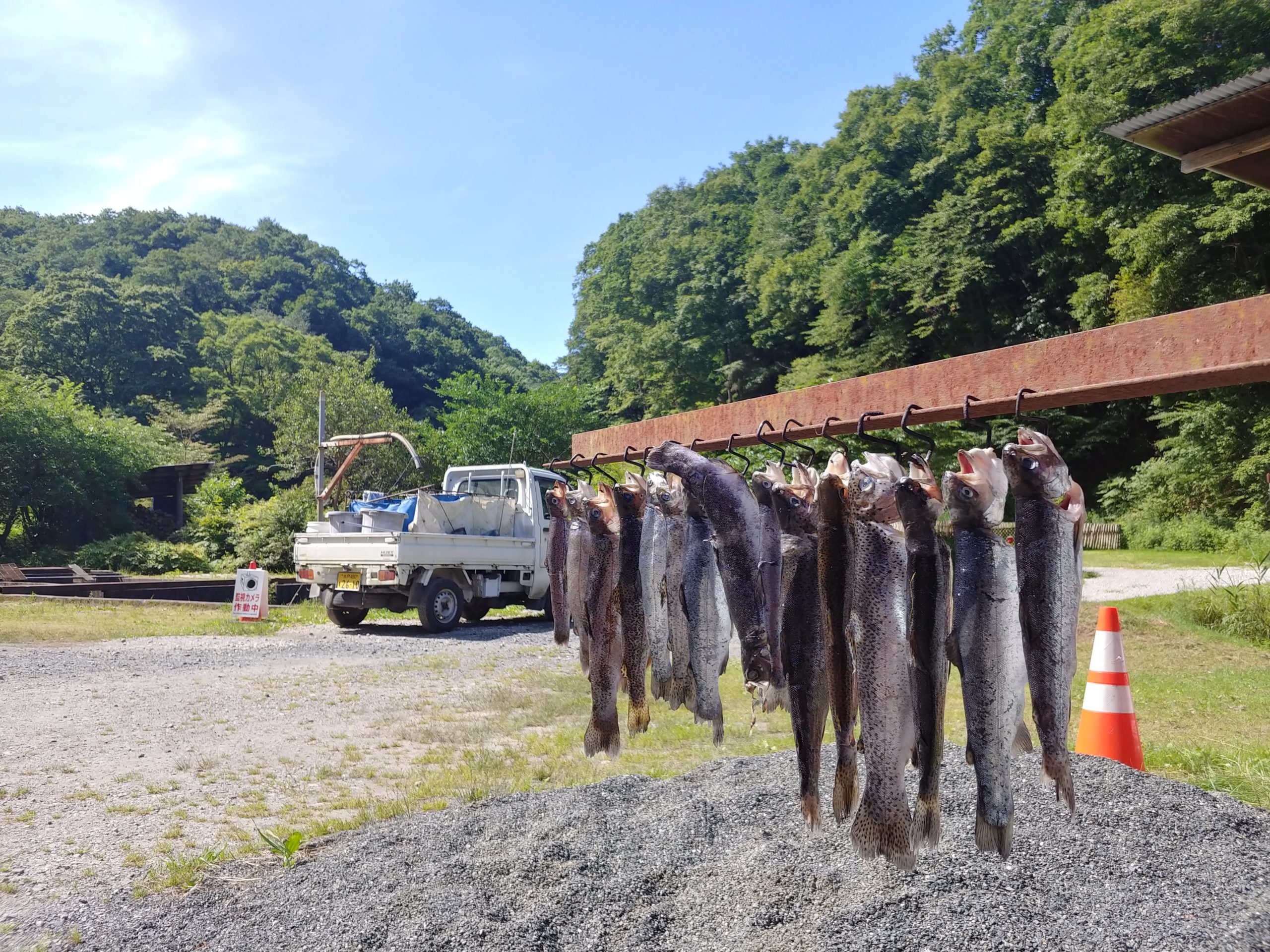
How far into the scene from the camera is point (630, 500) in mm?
2881

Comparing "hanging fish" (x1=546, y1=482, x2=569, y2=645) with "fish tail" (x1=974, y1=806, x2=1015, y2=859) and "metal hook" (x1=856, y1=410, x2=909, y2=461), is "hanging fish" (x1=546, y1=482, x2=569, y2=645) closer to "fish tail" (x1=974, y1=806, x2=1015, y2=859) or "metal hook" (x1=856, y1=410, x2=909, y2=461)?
"metal hook" (x1=856, y1=410, x2=909, y2=461)

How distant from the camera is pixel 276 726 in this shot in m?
7.88

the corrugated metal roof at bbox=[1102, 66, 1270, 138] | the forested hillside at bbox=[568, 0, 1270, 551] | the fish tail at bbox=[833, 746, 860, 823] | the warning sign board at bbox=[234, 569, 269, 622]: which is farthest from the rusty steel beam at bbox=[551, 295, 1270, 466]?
the forested hillside at bbox=[568, 0, 1270, 551]

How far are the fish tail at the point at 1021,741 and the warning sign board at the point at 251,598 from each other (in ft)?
50.0

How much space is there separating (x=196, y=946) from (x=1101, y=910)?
390cm

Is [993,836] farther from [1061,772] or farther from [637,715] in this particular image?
[637,715]

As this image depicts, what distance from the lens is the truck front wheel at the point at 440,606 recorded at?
539 inches

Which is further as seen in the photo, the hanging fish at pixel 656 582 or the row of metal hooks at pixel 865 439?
the hanging fish at pixel 656 582

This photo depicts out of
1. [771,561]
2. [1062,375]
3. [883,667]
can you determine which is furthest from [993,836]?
[1062,375]

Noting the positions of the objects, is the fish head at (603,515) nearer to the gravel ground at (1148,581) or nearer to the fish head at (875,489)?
the fish head at (875,489)

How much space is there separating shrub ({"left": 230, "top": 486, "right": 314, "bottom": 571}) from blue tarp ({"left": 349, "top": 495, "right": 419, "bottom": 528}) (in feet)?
37.2

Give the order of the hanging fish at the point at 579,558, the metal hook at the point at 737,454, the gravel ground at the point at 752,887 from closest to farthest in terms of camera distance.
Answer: the metal hook at the point at 737,454, the hanging fish at the point at 579,558, the gravel ground at the point at 752,887

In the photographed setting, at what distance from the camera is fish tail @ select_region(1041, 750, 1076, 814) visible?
1883 mm

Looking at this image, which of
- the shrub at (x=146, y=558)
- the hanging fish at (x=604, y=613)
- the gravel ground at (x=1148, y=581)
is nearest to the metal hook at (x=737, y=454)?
the hanging fish at (x=604, y=613)
